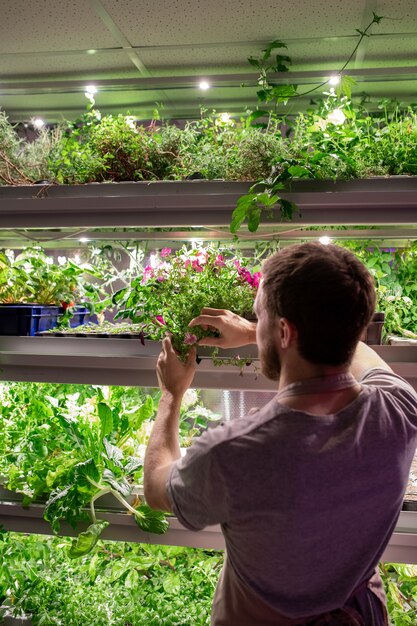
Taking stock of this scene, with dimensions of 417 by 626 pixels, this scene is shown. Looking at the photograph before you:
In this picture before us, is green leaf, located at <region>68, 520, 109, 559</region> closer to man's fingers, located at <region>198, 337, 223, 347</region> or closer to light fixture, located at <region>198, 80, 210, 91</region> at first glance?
man's fingers, located at <region>198, 337, 223, 347</region>

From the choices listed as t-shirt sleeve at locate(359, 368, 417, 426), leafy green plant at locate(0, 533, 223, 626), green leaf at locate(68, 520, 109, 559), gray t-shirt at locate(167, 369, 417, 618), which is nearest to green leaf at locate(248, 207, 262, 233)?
t-shirt sleeve at locate(359, 368, 417, 426)

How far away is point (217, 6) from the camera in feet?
6.26

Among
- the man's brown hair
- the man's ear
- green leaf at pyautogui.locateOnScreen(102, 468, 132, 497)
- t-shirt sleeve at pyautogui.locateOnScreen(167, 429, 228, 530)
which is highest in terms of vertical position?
the man's brown hair

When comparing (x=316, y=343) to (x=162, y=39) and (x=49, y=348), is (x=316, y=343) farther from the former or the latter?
(x=162, y=39)

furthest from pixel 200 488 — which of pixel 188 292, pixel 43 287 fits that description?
pixel 43 287

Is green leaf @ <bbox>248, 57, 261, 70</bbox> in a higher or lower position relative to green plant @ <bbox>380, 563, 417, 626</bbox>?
higher

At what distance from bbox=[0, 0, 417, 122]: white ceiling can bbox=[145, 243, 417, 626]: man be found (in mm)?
1239

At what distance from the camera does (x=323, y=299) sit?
3.73ft

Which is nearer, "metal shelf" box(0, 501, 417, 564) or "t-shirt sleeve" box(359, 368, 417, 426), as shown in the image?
"t-shirt sleeve" box(359, 368, 417, 426)

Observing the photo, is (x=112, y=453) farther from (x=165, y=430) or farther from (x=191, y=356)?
(x=165, y=430)

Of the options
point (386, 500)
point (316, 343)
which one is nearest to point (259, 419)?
point (316, 343)

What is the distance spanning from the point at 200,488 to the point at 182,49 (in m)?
1.88

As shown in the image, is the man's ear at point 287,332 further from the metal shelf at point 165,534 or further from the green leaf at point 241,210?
the metal shelf at point 165,534

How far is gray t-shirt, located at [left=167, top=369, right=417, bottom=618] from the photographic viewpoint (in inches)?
43.1
